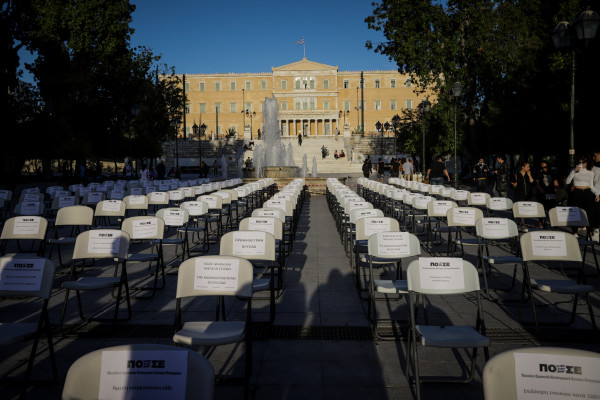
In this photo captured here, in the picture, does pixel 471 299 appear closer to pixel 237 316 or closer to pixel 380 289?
pixel 380 289

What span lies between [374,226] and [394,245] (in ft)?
3.89

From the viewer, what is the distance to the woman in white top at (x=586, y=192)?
28.5 feet

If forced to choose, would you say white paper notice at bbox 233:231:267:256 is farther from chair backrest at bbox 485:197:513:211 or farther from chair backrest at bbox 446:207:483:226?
chair backrest at bbox 485:197:513:211

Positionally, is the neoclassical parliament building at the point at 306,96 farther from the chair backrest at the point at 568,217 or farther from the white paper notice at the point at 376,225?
the white paper notice at the point at 376,225

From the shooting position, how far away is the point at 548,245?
4676 millimetres

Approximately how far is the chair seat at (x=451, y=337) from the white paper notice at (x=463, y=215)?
3.62 metres

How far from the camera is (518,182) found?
11.3 m

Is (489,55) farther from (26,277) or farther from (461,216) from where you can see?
(26,277)

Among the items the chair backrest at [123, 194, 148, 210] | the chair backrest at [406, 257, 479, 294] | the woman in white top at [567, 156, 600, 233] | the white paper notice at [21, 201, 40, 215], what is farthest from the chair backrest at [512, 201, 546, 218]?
the white paper notice at [21, 201, 40, 215]

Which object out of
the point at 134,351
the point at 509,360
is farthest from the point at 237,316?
the point at 509,360

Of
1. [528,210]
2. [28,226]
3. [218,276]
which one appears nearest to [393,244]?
[218,276]

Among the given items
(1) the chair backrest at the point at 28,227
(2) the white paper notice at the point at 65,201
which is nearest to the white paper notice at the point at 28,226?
(1) the chair backrest at the point at 28,227

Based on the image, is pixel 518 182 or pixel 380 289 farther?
pixel 518 182

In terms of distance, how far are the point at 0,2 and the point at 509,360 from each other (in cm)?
2838
